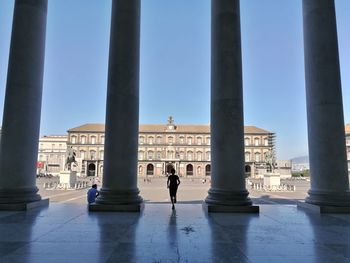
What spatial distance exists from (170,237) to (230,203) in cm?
500

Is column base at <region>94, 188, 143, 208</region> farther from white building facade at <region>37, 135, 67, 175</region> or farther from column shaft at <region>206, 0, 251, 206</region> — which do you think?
white building facade at <region>37, 135, 67, 175</region>

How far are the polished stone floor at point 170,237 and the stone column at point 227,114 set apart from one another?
43.3 inches

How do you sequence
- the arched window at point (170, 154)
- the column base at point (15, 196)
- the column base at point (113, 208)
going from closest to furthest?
the column base at point (113, 208)
the column base at point (15, 196)
the arched window at point (170, 154)

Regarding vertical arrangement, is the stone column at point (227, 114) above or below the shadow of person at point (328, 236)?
above

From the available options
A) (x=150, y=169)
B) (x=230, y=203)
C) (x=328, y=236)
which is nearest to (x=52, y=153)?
(x=150, y=169)

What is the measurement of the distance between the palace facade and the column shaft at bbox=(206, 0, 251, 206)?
124 meters

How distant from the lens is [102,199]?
39.9 feet

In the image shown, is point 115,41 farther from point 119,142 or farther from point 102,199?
point 102,199

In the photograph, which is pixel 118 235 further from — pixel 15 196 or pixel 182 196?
pixel 182 196

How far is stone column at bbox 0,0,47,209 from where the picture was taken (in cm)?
1248

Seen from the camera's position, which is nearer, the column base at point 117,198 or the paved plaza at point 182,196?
the column base at point 117,198

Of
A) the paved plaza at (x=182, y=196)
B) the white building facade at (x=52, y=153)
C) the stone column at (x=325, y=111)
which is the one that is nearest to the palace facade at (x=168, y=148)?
the white building facade at (x=52, y=153)

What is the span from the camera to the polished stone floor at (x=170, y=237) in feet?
20.1

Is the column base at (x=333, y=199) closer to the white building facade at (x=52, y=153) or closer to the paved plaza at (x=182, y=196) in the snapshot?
the paved plaza at (x=182, y=196)
